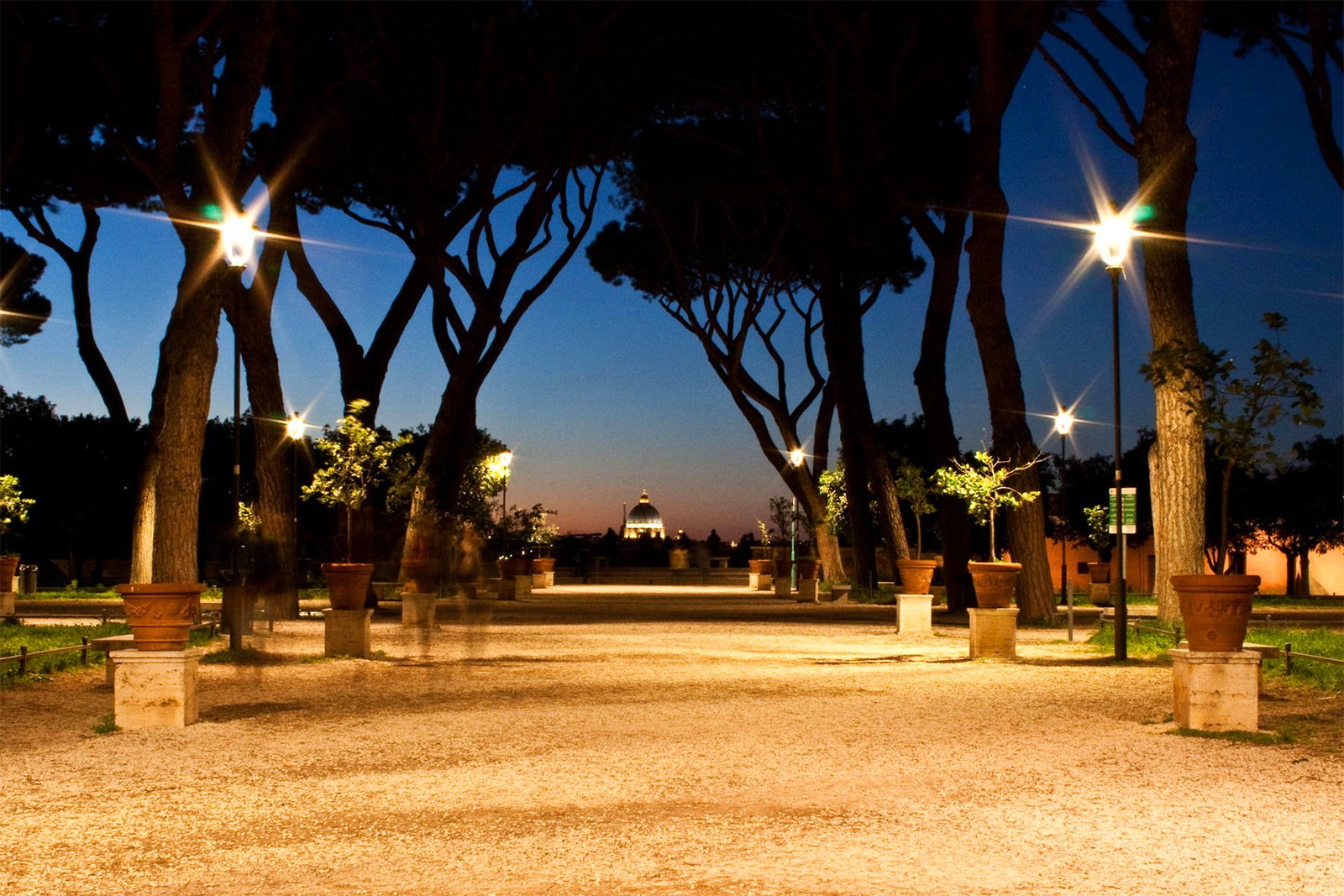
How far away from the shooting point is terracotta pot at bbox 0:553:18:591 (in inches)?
910

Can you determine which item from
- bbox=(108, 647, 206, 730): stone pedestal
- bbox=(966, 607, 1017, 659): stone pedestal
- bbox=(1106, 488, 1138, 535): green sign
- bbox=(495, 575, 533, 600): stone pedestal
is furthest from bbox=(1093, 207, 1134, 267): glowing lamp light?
bbox=(495, 575, 533, 600): stone pedestal

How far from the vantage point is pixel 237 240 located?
14.0m

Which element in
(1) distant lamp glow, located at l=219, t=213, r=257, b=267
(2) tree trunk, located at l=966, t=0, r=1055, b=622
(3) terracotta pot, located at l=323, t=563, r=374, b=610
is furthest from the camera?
(2) tree trunk, located at l=966, t=0, r=1055, b=622

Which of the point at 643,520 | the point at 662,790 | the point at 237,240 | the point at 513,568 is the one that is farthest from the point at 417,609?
the point at 643,520

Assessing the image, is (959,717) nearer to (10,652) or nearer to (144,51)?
(10,652)

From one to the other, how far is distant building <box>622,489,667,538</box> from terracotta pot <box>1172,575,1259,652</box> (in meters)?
91.5

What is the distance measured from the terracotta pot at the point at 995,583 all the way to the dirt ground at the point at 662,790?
214 centimetres

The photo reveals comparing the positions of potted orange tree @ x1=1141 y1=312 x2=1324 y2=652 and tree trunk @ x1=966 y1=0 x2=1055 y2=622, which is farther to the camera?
tree trunk @ x1=966 y1=0 x2=1055 y2=622

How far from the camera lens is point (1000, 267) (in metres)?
20.1

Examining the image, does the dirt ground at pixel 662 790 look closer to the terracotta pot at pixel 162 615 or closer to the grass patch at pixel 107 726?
the grass patch at pixel 107 726

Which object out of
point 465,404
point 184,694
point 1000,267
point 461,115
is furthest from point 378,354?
point 184,694

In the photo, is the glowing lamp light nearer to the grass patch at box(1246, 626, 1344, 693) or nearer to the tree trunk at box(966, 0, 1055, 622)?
the grass patch at box(1246, 626, 1344, 693)

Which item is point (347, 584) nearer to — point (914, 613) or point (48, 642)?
point (48, 642)

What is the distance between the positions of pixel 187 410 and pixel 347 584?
2.48m
